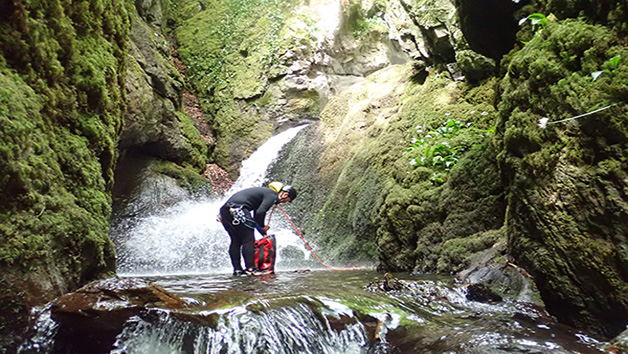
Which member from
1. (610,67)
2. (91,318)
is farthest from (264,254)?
(610,67)

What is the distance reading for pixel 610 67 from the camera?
2713 millimetres

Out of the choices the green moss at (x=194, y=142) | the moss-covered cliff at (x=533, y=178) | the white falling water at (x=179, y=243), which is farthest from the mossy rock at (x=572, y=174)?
the green moss at (x=194, y=142)

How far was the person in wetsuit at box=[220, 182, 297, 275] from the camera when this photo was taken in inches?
243

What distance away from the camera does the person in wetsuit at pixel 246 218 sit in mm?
6176

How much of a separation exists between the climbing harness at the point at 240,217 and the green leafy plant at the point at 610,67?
15.6 ft

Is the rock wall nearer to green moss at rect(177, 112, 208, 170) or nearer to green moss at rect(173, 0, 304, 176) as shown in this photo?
green moss at rect(173, 0, 304, 176)

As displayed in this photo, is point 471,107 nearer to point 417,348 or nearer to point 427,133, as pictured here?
point 427,133

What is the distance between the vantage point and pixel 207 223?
980 centimetres

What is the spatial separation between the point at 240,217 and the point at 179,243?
331 centimetres

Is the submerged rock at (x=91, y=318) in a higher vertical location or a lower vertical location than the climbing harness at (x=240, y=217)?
lower

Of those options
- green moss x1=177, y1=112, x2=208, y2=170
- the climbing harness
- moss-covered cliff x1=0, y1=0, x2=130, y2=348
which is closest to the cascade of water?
moss-covered cliff x1=0, y1=0, x2=130, y2=348

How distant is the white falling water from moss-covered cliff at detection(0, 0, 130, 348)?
3.92 m

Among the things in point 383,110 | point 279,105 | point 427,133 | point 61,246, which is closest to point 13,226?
point 61,246

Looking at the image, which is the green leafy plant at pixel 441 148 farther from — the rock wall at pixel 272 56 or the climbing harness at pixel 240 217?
the rock wall at pixel 272 56
